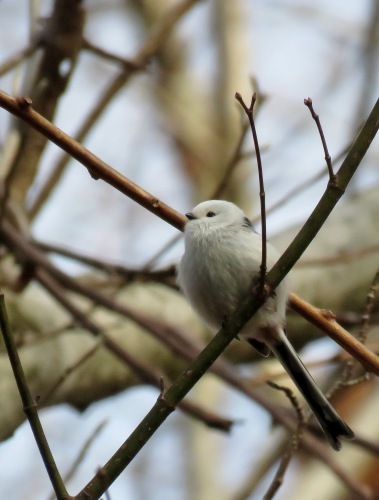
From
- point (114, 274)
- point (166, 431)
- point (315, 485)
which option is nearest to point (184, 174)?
point (166, 431)

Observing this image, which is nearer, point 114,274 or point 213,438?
point 114,274

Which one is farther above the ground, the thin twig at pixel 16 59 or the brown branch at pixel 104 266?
the thin twig at pixel 16 59

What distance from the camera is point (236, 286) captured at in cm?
181

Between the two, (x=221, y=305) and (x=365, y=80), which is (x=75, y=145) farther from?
(x=365, y=80)

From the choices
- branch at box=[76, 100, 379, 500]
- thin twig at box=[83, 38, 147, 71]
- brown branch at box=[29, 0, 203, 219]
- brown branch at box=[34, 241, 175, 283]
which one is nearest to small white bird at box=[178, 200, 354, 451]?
branch at box=[76, 100, 379, 500]

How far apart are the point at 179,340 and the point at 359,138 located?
4.60 ft

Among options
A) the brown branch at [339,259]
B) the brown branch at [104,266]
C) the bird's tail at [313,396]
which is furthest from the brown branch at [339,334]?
the brown branch at [339,259]

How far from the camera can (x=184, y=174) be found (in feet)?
22.7

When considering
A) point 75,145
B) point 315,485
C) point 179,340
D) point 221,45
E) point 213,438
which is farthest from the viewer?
point 221,45

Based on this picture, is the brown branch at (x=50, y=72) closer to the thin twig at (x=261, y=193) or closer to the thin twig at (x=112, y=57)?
the thin twig at (x=112, y=57)

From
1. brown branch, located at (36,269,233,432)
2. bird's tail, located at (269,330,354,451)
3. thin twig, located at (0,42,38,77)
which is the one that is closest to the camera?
bird's tail, located at (269,330,354,451)

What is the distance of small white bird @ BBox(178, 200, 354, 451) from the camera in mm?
1808

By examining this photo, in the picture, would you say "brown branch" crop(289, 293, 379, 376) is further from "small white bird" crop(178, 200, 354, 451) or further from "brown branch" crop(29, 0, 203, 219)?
"brown branch" crop(29, 0, 203, 219)

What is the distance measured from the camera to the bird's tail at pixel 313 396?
1.80 m
